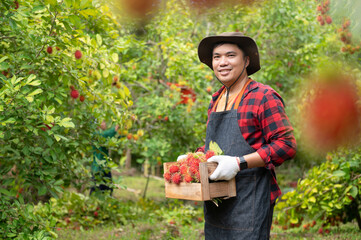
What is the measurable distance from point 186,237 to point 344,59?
3050 millimetres

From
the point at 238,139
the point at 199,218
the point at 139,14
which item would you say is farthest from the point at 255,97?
the point at 139,14

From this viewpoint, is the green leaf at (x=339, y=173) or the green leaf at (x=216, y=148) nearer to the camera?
the green leaf at (x=216, y=148)

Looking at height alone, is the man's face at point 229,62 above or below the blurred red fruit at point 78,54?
below

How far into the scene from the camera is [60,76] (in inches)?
115

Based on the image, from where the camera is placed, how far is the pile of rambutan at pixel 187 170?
6.38 feet

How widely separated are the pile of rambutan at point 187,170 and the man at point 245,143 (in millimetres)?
102

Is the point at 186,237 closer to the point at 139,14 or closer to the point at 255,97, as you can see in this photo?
the point at 255,97

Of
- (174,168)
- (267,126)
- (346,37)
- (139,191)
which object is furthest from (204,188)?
(139,191)

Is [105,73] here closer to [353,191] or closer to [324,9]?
[324,9]

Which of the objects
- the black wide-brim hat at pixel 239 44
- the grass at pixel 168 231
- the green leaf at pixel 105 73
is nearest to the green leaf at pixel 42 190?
the green leaf at pixel 105 73

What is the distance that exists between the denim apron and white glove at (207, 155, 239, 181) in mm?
150

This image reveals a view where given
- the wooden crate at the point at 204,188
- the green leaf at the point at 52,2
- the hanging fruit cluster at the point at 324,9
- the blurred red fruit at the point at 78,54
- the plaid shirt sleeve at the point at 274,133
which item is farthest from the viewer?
the hanging fruit cluster at the point at 324,9

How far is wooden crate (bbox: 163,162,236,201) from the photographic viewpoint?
1.86 metres

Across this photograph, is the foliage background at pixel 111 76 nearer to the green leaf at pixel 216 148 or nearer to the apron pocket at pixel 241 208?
the green leaf at pixel 216 148
